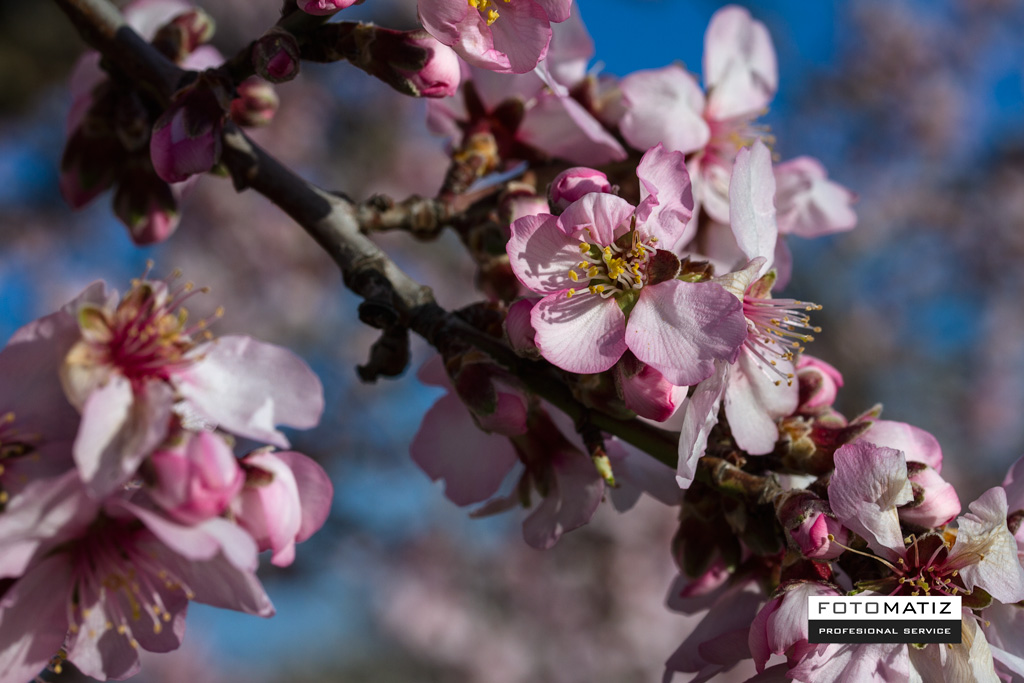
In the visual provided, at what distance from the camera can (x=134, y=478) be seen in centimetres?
89

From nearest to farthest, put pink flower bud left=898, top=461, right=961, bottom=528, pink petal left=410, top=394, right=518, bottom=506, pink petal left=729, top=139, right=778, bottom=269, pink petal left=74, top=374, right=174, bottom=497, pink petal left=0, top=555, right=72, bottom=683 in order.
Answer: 1. pink petal left=74, top=374, right=174, bottom=497
2. pink petal left=0, top=555, right=72, bottom=683
3. pink flower bud left=898, top=461, right=961, bottom=528
4. pink petal left=729, top=139, right=778, bottom=269
5. pink petal left=410, top=394, right=518, bottom=506

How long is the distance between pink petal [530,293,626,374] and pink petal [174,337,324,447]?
0.88 ft

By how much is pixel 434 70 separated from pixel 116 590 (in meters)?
0.77

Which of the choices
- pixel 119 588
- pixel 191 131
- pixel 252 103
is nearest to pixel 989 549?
pixel 119 588

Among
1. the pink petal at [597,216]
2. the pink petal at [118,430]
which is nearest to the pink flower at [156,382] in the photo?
the pink petal at [118,430]

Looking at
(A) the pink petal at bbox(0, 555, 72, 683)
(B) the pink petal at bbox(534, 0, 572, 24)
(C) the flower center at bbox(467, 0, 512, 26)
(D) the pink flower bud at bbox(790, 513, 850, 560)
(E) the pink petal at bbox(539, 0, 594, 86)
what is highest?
(E) the pink petal at bbox(539, 0, 594, 86)

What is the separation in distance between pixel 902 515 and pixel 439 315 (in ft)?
2.14

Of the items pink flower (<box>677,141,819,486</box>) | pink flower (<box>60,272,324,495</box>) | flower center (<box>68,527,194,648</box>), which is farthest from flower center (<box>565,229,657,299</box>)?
flower center (<box>68,527,194,648</box>)

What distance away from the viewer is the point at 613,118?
1.52 metres

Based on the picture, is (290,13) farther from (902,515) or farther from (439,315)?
(902,515)

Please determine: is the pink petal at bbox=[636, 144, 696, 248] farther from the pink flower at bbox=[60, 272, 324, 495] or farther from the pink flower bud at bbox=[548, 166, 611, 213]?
the pink flower at bbox=[60, 272, 324, 495]

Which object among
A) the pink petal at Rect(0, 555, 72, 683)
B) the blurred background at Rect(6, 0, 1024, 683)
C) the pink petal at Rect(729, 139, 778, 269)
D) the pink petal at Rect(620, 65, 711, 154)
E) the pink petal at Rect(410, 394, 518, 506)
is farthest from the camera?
the blurred background at Rect(6, 0, 1024, 683)

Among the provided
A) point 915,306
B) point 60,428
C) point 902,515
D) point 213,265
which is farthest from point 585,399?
point 915,306

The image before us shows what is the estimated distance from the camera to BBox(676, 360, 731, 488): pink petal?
982 mm
